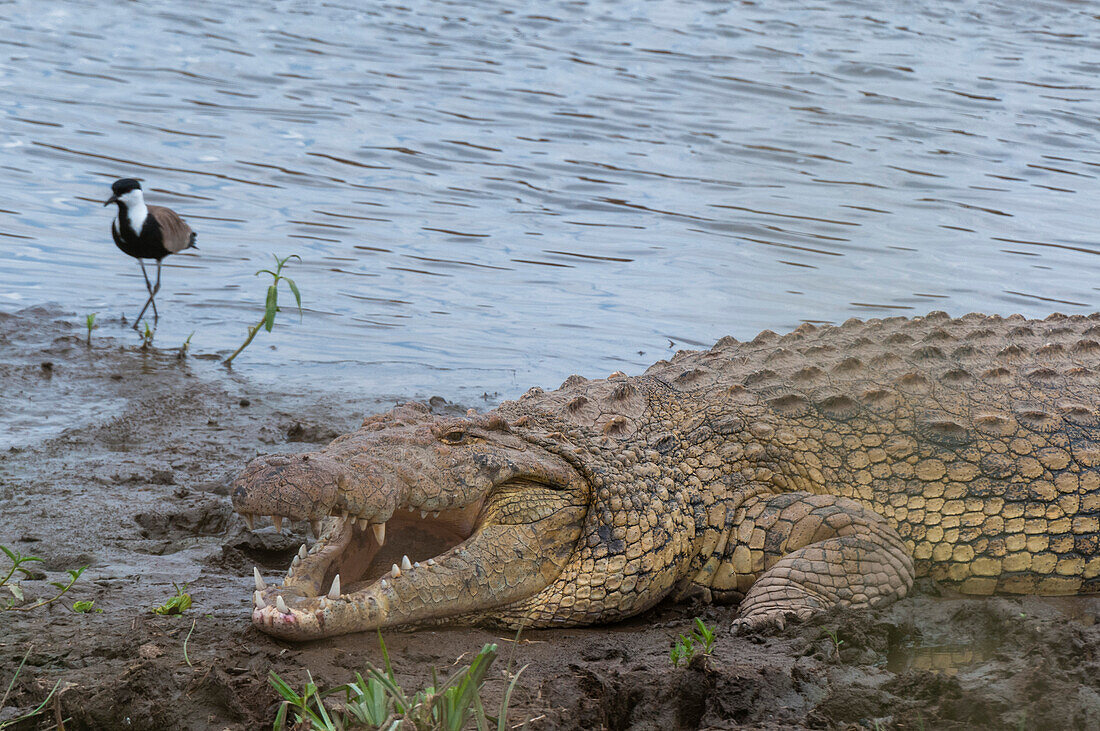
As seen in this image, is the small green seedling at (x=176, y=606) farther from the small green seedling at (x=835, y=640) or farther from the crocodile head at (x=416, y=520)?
the small green seedling at (x=835, y=640)

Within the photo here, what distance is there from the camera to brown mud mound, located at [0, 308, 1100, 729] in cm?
255

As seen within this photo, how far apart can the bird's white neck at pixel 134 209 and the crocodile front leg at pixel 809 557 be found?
4.75 meters

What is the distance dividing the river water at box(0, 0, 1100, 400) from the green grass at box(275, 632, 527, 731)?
145 inches

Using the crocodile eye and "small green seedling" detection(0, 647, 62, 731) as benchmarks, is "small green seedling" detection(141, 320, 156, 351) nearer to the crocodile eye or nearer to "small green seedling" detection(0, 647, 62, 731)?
the crocodile eye

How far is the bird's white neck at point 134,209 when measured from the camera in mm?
6809

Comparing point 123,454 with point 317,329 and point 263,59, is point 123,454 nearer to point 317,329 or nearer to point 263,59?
point 317,329

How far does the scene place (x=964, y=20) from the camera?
16828 millimetres

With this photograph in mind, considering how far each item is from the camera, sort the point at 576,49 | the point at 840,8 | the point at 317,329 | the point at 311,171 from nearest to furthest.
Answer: the point at 317,329
the point at 311,171
the point at 576,49
the point at 840,8

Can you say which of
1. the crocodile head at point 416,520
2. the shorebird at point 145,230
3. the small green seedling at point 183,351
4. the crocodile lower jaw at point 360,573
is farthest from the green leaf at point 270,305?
the crocodile lower jaw at point 360,573

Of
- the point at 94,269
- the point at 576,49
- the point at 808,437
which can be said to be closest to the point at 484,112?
the point at 576,49

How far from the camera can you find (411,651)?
Answer: 2.97 meters

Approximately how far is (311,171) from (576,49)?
6.57m

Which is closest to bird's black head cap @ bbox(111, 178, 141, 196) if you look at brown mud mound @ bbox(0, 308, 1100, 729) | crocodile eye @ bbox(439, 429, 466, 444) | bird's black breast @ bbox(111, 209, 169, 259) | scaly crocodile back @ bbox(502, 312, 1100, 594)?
bird's black breast @ bbox(111, 209, 169, 259)

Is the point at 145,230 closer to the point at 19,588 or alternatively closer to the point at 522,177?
the point at 522,177
